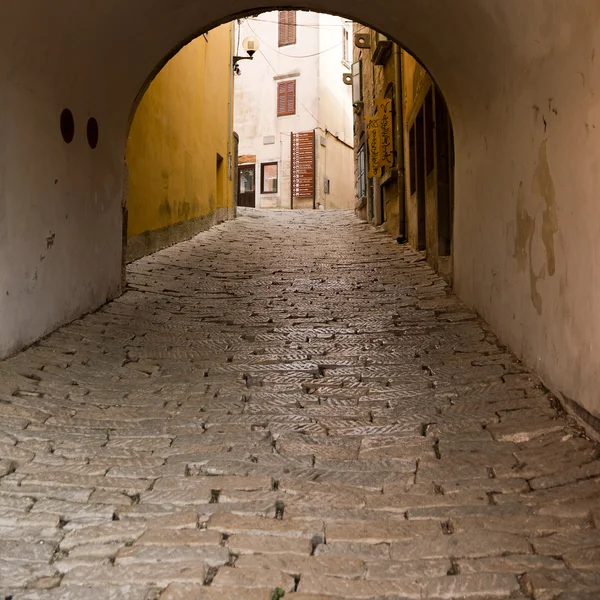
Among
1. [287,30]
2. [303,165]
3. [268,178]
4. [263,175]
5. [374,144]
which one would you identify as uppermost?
[287,30]

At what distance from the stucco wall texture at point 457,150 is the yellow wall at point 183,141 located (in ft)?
7.25

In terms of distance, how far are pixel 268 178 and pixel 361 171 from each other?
10.5m

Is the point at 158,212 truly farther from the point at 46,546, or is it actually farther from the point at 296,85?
the point at 296,85

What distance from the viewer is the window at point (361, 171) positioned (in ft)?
51.9

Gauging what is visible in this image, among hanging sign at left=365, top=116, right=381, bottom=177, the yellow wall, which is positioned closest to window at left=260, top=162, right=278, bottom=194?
the yellow wall

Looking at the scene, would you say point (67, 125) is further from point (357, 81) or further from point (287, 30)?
point (287, 30)

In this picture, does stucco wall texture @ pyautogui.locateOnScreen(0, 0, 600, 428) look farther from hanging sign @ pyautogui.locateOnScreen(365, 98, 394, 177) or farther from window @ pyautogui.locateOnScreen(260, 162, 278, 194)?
window @ pyautogui.locateOnScreen(260, 162, 278, 194)

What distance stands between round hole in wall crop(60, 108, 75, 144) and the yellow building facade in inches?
108

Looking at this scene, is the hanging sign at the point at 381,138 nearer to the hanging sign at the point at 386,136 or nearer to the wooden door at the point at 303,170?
the hanging sign at the point at 386,136

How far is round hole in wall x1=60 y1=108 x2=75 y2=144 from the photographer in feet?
17.1

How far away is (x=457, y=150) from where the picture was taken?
6.39 m

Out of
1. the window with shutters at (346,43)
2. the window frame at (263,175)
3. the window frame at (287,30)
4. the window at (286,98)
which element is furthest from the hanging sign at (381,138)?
the window with shutters at (346,43)

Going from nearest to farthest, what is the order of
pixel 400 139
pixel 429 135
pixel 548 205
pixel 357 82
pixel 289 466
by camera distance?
pixel 289 466 < pixel 548 205 < pixel 429 135 < pixel 400 139 < pixel 357 82

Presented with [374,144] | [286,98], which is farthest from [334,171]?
[374,144]
